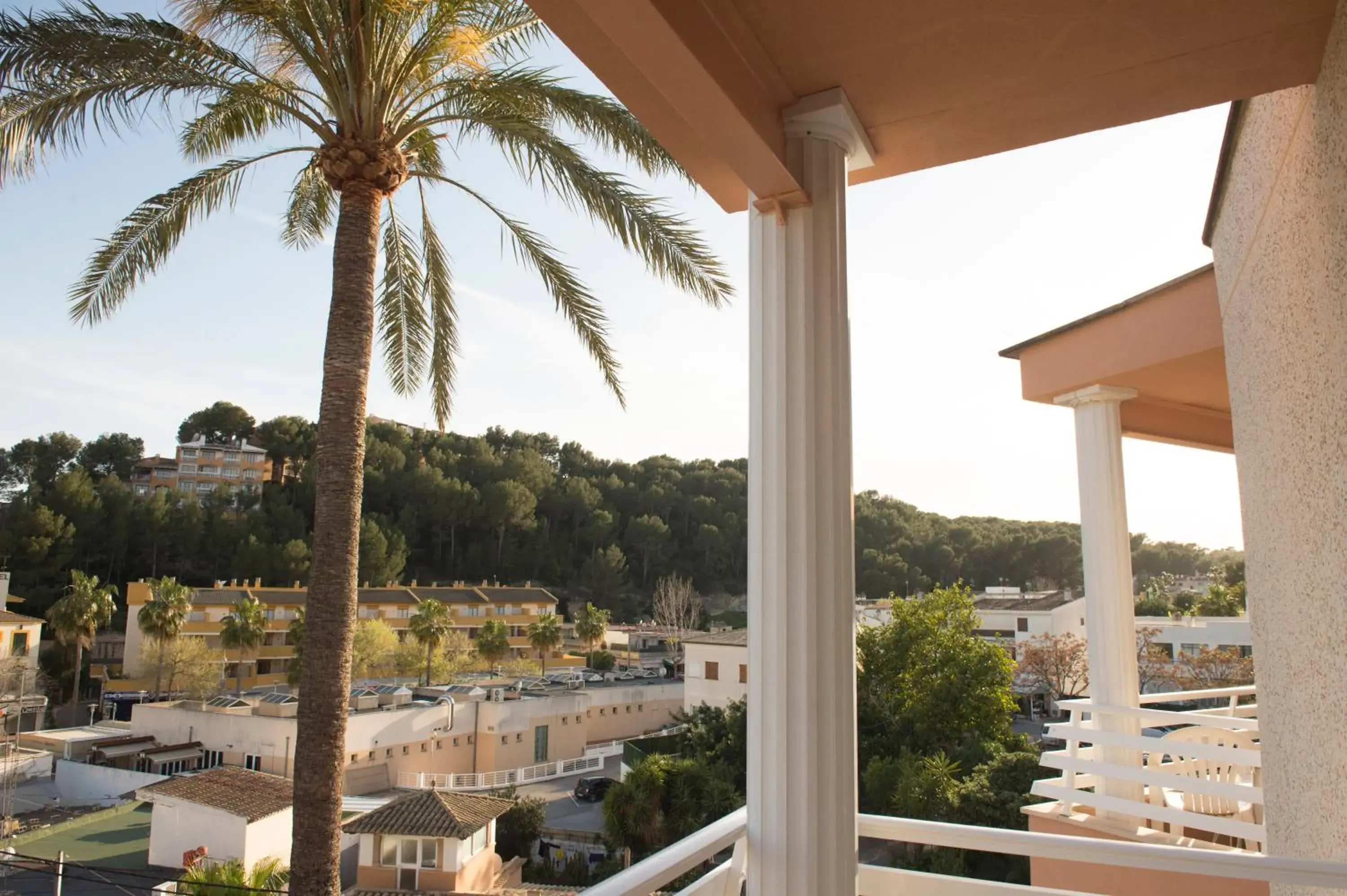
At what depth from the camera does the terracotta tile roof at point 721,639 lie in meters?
22.5

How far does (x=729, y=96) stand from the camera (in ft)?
4.76

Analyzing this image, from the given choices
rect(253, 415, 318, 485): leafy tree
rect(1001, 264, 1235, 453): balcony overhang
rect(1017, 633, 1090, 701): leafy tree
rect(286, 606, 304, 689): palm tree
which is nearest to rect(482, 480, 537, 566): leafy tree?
rect(253, 415, 318, 485): leafy tree

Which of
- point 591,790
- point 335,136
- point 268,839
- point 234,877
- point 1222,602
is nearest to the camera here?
point 335,136

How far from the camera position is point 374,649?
29.9 meters

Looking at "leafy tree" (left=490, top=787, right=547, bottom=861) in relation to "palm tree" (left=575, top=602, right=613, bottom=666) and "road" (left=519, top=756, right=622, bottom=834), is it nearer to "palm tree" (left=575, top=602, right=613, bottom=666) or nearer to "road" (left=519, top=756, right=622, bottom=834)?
"road" (left=519, top=756, right=622, bottom=834)

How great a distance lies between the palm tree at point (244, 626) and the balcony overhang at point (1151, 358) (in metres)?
28.5

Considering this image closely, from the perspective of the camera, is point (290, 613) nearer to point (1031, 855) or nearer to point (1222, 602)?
point (1222, 602)

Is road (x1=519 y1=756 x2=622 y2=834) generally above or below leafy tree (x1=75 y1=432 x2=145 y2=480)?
below

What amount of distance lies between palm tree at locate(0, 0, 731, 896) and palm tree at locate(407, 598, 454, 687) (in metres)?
26.5

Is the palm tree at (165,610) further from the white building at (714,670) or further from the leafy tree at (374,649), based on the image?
the white building at (714,670)

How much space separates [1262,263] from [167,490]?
29.7m

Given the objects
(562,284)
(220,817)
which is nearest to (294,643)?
(220,817)

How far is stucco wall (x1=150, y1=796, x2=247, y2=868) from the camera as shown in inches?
656

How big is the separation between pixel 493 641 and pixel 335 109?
2905cm
